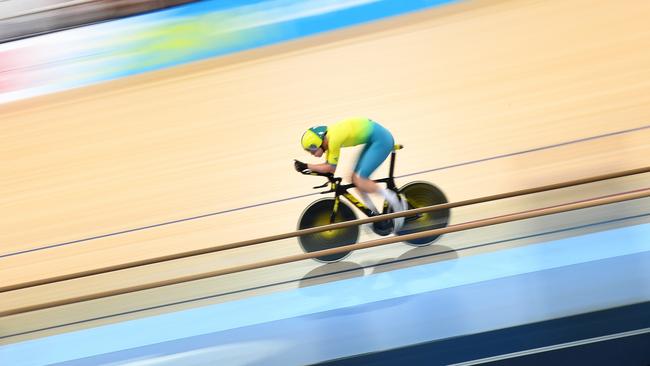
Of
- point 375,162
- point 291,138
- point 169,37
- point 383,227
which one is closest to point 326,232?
point 383,227

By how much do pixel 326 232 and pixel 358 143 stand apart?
1.24ft

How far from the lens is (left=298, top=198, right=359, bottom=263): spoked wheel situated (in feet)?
9.38

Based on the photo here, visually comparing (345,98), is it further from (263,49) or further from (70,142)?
(70,142)

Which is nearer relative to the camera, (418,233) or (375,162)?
(418,233)

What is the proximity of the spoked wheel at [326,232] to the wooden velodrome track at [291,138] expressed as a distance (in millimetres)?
54

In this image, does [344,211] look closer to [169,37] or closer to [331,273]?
[331,273]

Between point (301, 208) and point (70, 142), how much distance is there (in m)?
2.06

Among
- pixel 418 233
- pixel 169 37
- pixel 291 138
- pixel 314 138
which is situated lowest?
pixel 418 233

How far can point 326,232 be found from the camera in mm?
2885

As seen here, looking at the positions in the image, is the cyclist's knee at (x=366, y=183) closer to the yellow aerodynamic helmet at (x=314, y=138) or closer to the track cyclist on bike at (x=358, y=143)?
the track cyclist on bike at (x=358, y=143)

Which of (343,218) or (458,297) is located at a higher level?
(343,218)

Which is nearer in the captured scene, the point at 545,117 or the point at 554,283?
the point at 554,283

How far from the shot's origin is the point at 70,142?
15.7ft

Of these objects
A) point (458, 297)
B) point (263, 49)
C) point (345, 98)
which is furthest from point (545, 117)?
point (263, 49)
